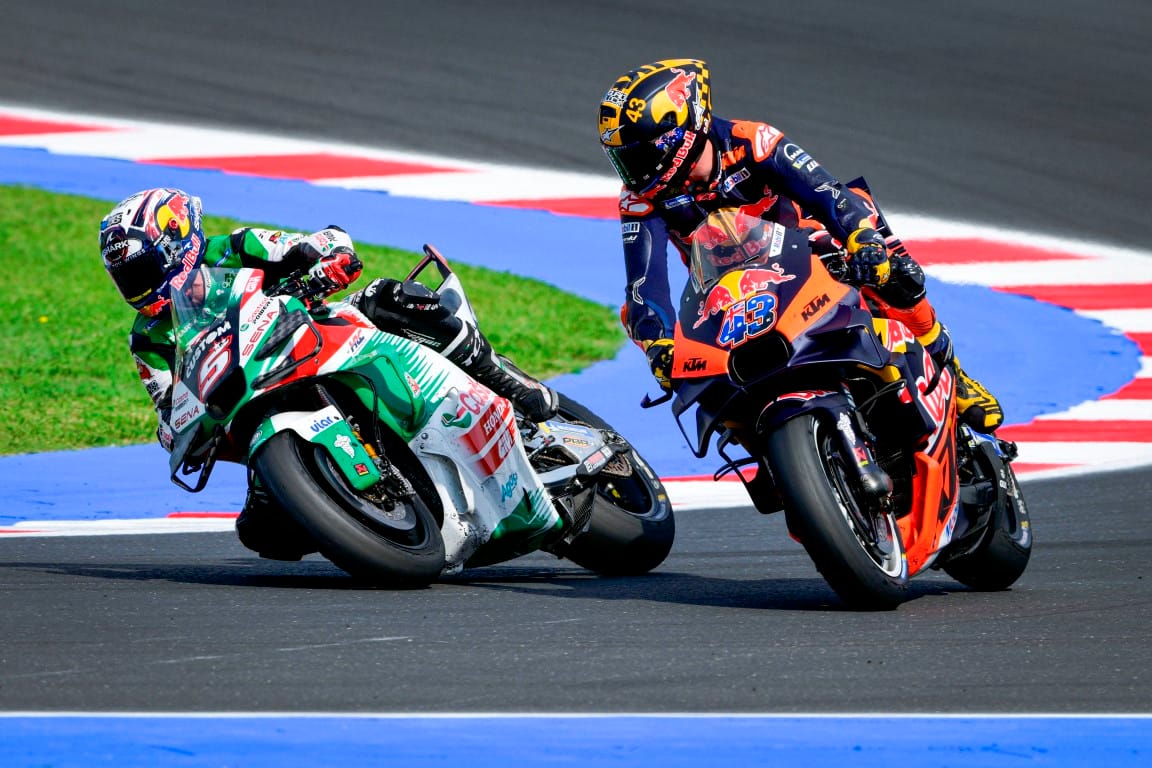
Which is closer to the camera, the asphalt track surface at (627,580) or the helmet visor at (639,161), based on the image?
the asphalt track surface at (627,580)

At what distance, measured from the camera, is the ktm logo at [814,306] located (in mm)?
5477

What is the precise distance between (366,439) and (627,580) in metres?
1.07

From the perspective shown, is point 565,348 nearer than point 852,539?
No

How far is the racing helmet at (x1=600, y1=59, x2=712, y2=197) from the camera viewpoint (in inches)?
232

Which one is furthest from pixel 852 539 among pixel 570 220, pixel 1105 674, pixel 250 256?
pixel 570 220

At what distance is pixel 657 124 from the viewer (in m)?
5.88

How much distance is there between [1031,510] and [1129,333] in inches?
135

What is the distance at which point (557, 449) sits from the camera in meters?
6.61

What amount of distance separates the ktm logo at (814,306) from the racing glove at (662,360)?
1.46 feet

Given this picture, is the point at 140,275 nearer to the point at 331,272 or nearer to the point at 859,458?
the point at 331,272

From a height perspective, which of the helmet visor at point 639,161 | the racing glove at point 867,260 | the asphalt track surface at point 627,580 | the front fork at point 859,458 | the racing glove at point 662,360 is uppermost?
the helmet visor at point 639,161

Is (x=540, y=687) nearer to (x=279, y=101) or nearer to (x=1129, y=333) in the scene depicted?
(x=1129, y=333)

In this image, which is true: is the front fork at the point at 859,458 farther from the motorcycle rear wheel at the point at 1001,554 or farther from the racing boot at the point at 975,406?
Answer: the racing boot at the point at 975,406

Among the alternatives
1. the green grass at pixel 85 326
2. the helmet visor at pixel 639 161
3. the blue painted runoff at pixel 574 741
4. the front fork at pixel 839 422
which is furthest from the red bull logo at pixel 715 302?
the green grass at pixel 85 326
